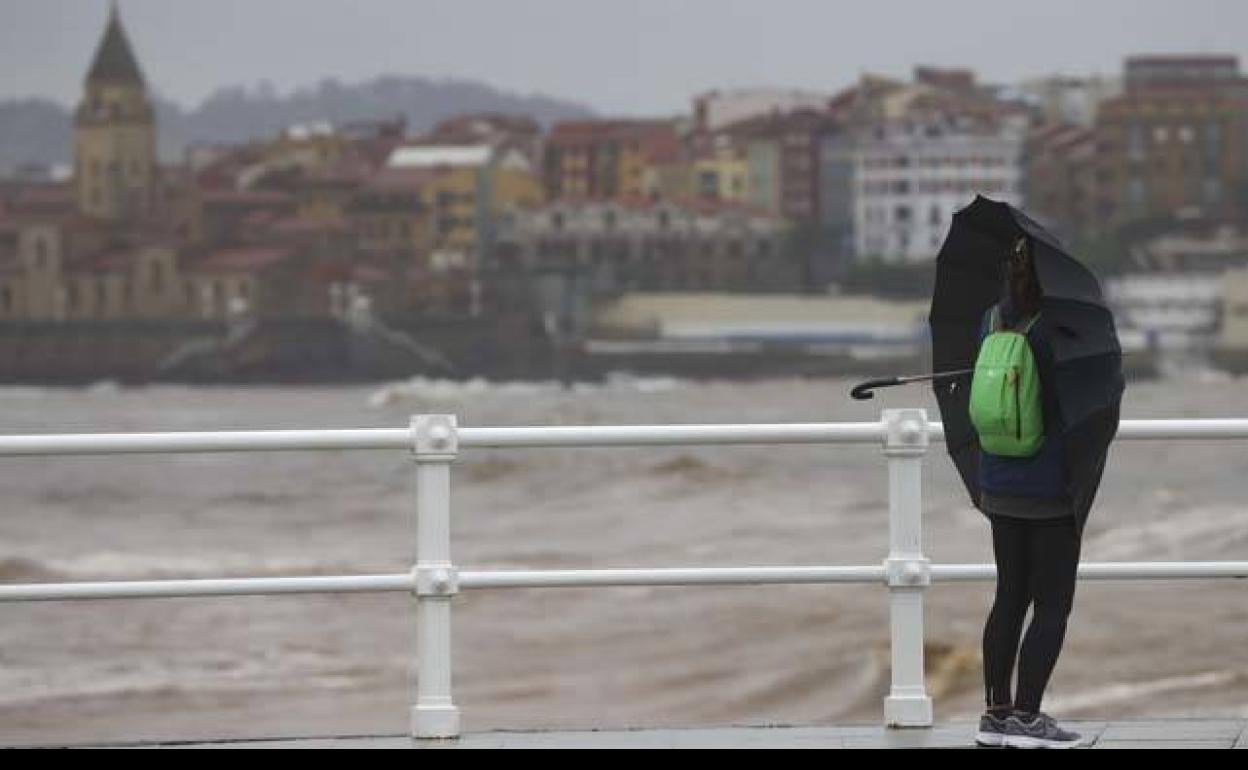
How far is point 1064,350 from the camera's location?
5.34 meters

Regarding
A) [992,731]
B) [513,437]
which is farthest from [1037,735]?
[513,437]

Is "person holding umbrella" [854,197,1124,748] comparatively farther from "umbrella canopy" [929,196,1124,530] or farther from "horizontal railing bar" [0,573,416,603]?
"horizontal railing bar" [0,573,416,603]

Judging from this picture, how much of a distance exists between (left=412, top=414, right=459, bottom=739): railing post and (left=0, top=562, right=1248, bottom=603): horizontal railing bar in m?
0.05

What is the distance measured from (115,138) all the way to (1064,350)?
103 m

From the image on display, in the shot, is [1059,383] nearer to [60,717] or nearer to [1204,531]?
[60,717]

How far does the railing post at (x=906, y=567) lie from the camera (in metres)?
5.80

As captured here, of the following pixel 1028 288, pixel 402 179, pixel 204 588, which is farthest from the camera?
pixel 402 179

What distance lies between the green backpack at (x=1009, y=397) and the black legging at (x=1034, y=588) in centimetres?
18

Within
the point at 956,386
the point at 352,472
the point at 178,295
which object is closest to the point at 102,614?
the point at 352,472

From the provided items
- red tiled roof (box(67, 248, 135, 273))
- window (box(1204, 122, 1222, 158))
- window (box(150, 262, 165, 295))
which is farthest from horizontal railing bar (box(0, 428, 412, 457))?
window (box(1204, 122, 1222, 158))

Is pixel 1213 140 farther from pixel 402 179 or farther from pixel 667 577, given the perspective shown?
pixel 667 577

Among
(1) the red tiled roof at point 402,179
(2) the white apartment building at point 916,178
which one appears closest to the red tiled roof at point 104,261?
(1) the red tiled roof at point 402,179

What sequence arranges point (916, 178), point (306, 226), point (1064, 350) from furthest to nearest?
point (306, 226)
point (916, 178)
point (1064, 350)
